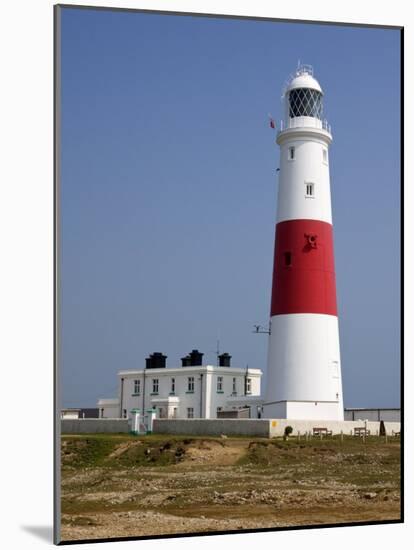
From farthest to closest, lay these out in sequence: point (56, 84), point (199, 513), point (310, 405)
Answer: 1. point (310, 405)
2. point (199, 513)
3. point (56, 84)

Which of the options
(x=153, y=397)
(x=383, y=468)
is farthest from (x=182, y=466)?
(x=153, y=397)

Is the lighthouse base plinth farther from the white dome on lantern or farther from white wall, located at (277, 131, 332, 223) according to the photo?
the white dome on lantern

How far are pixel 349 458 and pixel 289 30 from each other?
6048 millimetres

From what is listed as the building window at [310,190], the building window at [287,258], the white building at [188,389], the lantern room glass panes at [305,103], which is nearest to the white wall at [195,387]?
the white building at [188,389]

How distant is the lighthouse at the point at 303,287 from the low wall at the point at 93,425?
8.29 ft

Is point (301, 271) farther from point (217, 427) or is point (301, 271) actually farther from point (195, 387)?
point (195, 387)

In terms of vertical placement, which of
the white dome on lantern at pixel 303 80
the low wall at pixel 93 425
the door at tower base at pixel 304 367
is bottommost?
the low wall at pixel 93 425

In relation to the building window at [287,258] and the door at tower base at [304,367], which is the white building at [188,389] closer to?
the door at tower base at [304,367]

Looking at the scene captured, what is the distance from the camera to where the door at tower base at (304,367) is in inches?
784

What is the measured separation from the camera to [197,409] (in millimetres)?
23297

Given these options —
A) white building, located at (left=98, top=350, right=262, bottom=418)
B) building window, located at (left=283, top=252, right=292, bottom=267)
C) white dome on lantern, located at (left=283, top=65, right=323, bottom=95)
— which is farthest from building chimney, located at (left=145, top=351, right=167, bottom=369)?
white dome on lantern, located at (left=283, top=65, right=323, bottom=95)

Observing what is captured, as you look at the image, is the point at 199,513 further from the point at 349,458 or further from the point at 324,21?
the point at 324,21

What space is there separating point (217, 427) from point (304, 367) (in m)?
2.17

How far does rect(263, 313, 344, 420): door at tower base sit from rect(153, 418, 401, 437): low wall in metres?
0.59
